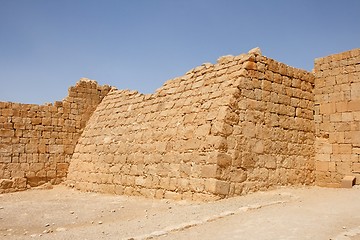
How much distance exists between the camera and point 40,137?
14867 mm

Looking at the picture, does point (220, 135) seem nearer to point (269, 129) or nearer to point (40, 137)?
point (269, 129)

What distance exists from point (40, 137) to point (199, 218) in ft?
31.9

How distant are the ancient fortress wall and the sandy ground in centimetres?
48

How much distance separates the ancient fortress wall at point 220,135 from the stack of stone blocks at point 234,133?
26mm

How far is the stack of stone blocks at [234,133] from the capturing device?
9086mm

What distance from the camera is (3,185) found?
45.4 feet

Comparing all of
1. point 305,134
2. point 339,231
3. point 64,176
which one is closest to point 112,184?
point 64,176

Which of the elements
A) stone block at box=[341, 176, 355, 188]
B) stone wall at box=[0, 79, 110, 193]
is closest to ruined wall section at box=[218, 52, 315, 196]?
stone block at box=[341, 176, 355, 188]

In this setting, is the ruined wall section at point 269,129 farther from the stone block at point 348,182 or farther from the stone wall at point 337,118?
the stone block at point 348,182

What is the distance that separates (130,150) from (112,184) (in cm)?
123

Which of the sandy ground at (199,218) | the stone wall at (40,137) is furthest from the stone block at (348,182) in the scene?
the stone wall at (40,137)

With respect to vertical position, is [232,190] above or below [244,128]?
below

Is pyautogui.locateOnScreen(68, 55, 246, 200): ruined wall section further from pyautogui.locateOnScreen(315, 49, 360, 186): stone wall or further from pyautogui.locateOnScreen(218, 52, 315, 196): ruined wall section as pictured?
pyautogui.locateOnScreen(315, 49, 360, 186): stone wall

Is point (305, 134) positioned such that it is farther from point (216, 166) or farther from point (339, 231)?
point (339, 231)
